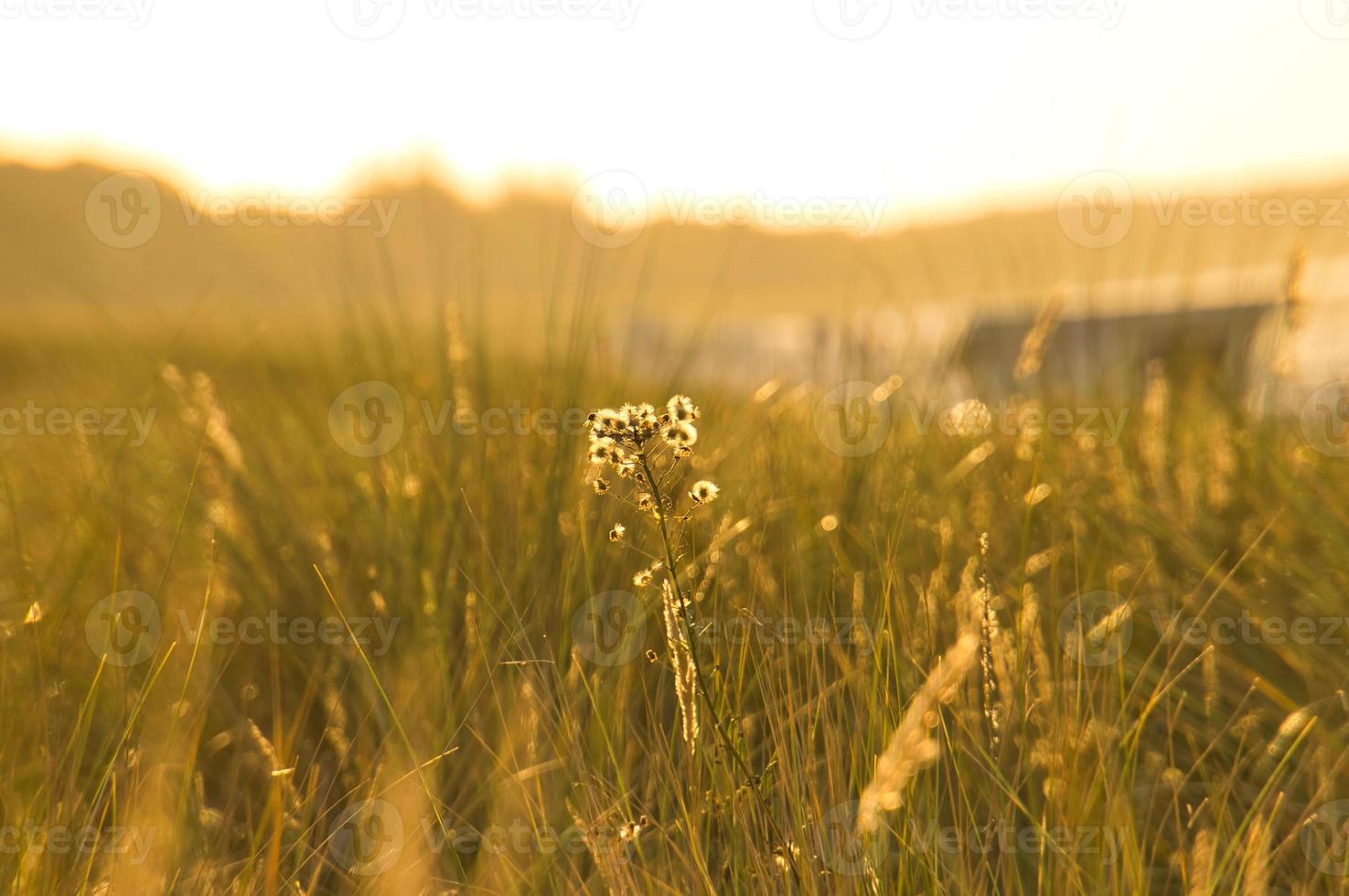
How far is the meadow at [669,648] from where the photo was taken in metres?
1.22

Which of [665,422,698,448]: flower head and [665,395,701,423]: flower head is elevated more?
[665,395,701,423]: flower head

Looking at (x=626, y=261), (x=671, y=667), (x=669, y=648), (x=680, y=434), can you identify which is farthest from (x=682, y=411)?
(x=626, y=261)

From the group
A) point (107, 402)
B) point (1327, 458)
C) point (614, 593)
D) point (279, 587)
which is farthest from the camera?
point (107, 402)

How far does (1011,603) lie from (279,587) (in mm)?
1562

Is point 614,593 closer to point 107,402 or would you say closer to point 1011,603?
point 1011,603

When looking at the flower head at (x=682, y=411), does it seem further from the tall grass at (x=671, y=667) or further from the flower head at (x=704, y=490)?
the tall grass at (x=671, y=667)

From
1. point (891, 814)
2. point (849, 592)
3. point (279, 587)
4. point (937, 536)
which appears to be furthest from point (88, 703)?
point (937, 536)

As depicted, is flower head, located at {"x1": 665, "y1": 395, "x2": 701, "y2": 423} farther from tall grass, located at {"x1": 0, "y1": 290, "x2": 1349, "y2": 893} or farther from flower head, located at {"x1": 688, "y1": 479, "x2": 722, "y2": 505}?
tall grass, located at {"x1": 0, "y1": 290, "x2": 1349, "y2": 893}

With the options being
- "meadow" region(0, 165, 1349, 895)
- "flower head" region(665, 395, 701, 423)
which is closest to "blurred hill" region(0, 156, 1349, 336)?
"meadow" region(0, 165, 1349, 895)

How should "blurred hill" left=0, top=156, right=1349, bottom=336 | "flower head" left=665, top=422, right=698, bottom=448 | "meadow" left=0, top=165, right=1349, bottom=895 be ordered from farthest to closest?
1. "blurred hill" left=0, top=156, right=1349, bottom=336
2. "meadow" left=0, top=165, right=1349, bottom=895
3. "flower head" left=665, top=422, right=698, bottom=448

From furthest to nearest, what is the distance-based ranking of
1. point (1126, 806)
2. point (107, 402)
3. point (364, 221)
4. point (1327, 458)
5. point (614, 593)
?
point (107, 402) → point (364, 221) → point (1327, 458) → point (614, 593) → point (1126, 806)

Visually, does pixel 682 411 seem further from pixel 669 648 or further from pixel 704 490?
pixel 669 648

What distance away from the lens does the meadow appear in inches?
48.2

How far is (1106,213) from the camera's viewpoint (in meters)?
2.80
